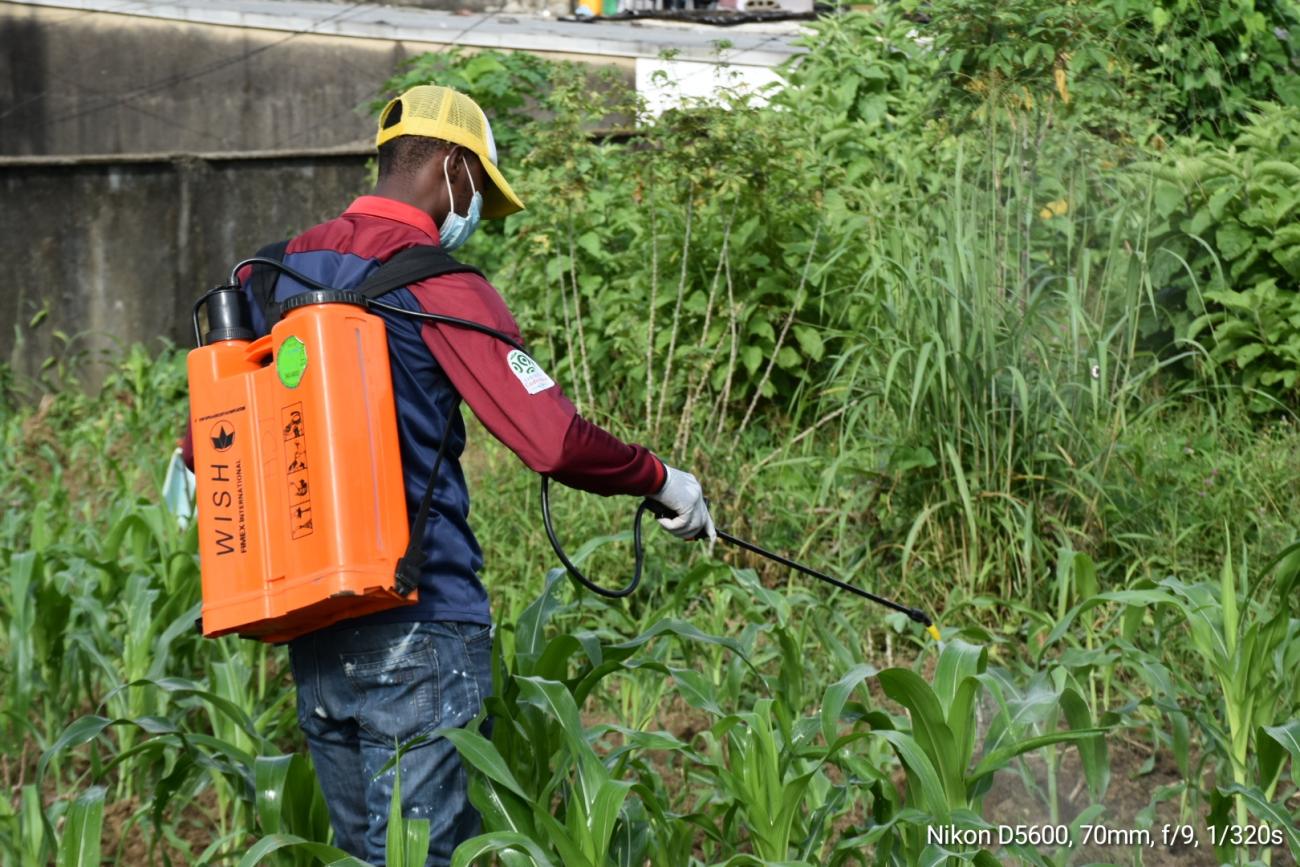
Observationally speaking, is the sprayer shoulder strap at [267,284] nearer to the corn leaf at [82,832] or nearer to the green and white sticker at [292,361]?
the green and white sticker at [292,361]

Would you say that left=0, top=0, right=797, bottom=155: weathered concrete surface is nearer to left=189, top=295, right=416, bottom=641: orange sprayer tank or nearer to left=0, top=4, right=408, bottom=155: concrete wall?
left=0, top=4, right=408, bottom=155: concrete wall

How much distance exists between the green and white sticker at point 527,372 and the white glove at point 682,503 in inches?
13.9

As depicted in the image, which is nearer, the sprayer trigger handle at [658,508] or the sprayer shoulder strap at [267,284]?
the sprayer shoulder strap at [267,284]

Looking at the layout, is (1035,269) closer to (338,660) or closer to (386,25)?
(338,660)

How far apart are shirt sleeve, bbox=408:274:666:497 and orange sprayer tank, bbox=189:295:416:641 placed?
126mm

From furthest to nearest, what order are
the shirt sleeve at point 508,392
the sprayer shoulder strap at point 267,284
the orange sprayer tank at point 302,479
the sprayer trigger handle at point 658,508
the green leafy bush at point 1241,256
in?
the green leafy bush at point 1241,256, the sprayer trigger handle at point 658,508, the sprayer shoulder strap at point 267,284, the shirt sleeve at point 508,392, the orange sprayer tank at point 302,479

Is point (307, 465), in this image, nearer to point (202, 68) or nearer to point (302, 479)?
point (302, 479)

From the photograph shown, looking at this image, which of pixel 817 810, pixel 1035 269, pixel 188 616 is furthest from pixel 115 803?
pixel 1035 269

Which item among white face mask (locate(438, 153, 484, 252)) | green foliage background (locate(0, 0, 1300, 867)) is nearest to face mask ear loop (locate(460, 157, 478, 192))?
white face mask (locate(438, 153, 484, 252))

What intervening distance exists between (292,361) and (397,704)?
24.7 inches

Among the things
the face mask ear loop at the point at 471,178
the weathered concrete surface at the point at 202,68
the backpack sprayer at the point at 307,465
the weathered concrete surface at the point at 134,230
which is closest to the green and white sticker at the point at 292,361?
the backpack sprayer at the point at 307,465

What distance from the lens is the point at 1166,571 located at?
4.59 m

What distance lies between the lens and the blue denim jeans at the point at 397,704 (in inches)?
105

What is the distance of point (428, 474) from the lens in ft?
8.84
